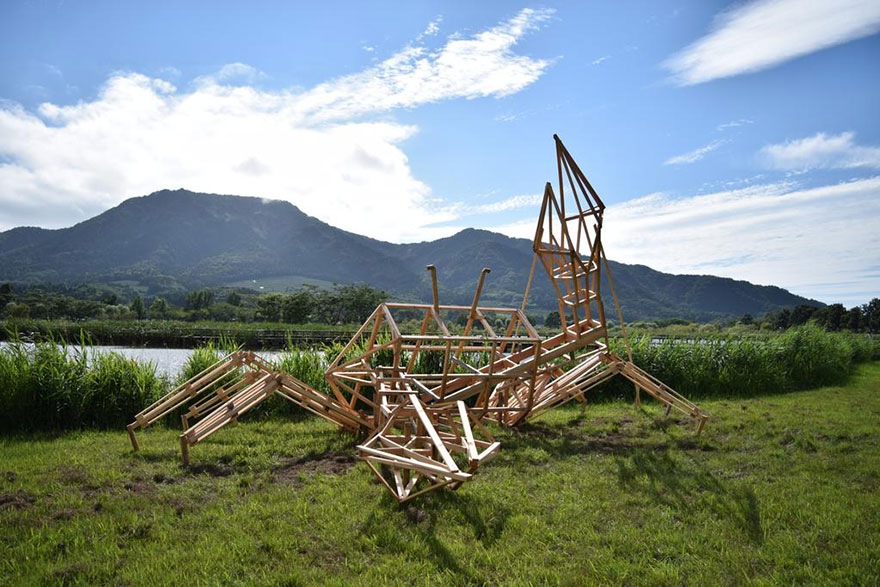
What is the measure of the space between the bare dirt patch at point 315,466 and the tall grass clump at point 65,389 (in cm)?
421

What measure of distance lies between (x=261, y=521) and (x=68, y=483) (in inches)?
103

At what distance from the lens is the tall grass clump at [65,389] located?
8273mm

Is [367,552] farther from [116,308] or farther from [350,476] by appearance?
[116,308]

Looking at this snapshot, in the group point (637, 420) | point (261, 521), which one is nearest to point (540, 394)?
point (637, 420)

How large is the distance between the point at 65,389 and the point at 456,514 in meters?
7.46

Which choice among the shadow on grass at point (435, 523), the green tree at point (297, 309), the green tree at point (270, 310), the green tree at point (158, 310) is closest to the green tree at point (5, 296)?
the green tree at point (158, 310)

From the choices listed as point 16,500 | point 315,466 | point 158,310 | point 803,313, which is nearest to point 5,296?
point 158,310

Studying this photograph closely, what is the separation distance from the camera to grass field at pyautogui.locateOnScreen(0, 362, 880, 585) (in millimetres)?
3797

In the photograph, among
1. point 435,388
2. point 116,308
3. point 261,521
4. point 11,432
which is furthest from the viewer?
point 116,308

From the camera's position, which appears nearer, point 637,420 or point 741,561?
point 741,561

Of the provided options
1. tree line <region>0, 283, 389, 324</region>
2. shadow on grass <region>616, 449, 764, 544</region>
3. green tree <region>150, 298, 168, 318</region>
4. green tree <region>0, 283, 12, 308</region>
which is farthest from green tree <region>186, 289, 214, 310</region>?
shadow on grass <region>616, 449, 764, 544</region>

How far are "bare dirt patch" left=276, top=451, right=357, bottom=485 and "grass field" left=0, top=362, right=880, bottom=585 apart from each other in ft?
0.13

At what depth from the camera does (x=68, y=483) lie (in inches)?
218

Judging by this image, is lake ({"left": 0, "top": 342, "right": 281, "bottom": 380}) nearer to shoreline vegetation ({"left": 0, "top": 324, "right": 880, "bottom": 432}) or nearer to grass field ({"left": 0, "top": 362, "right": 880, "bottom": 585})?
shoreline vegetation ({"left": 0, "top": 324, "right": 880, "bottom": 432})
